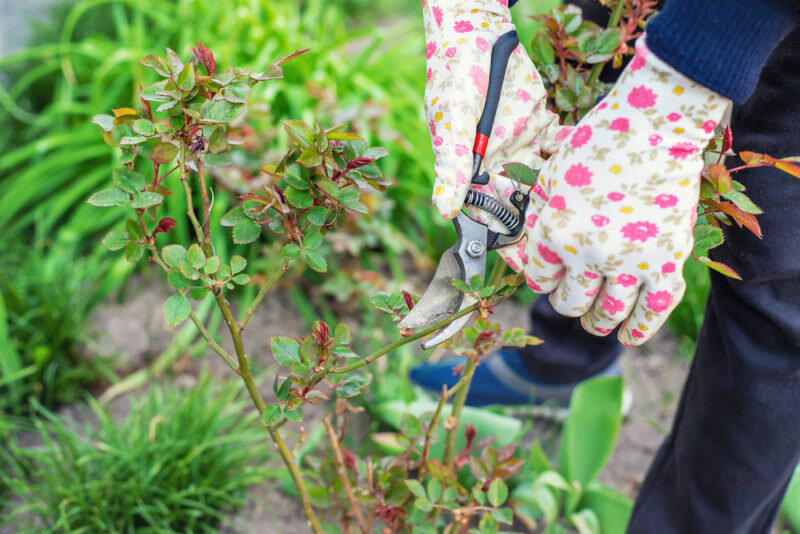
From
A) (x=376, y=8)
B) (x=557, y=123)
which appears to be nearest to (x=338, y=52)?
(x=376, y=8)

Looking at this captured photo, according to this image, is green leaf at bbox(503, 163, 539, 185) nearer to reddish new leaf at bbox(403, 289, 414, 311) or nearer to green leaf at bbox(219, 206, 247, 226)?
reddish new leaf at bbox(403, 289, 414, 311)

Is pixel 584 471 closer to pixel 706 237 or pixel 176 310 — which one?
pixel 706 237

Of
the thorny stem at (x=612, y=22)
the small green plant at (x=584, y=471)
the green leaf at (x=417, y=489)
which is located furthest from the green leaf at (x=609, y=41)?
the small green plant at (x=584, y=471)

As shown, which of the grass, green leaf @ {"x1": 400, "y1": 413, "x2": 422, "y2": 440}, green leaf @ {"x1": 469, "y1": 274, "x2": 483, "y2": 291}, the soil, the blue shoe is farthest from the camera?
the blue shoe

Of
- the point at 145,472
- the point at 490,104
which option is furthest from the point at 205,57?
the point at 145,472

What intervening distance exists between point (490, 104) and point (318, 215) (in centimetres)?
28

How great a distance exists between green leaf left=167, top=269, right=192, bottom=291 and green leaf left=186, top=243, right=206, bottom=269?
0.03 metres

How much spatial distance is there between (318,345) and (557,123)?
1.53 feet

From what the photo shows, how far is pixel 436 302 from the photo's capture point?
91 centimetres

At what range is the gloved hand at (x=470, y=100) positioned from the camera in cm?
87

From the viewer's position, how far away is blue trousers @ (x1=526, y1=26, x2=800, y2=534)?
1.00 meters

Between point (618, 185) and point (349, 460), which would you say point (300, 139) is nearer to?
point (618, 185)

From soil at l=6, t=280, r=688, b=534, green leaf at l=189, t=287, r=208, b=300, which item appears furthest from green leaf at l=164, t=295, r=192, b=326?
soil at l=6, t=280, r=688, b=534

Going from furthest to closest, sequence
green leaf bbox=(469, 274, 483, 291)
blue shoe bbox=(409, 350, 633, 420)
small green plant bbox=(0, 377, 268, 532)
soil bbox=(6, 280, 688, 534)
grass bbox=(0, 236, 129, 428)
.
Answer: blue shoe bbox=(409, 350, 633, 420) → grass bbox=(0, 236, 129, 428) → soil bbox=(6, 280, 688, 534) → small green plant bbox=(0, 377, 268, 532) → green leaf bbox=(469, 274, 483, 291)
